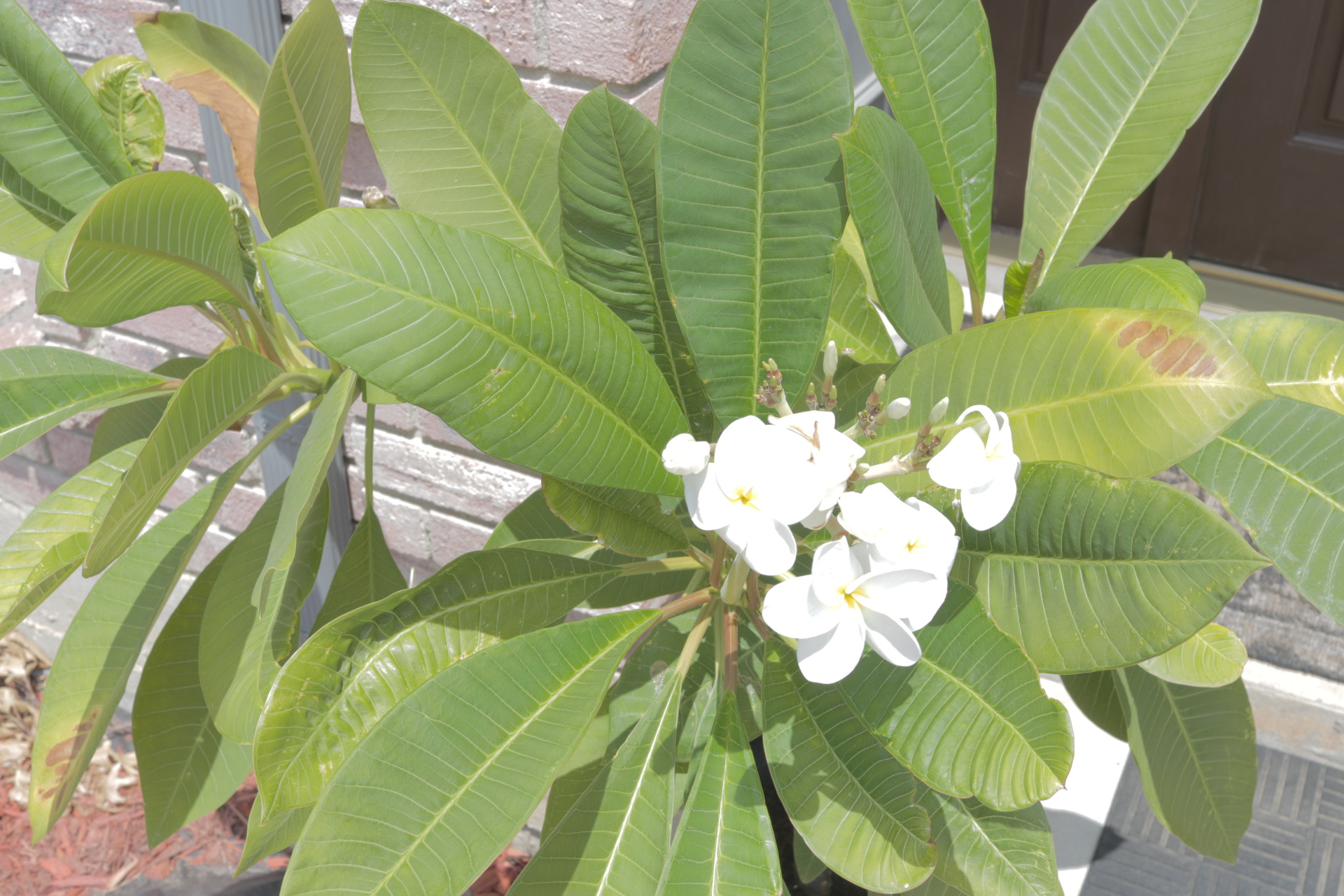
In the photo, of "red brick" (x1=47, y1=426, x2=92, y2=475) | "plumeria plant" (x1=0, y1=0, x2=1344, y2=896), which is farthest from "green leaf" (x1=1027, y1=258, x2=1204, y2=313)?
"red brick" (x1=47, y1=426, x2=92, y2=475)

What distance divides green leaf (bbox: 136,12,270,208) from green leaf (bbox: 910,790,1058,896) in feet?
2.74

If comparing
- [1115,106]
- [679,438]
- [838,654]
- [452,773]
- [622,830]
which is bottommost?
[622,830]

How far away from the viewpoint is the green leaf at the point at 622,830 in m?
0.69


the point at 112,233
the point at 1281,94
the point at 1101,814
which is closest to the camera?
the point at 112,233

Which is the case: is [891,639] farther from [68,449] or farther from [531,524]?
[68,449]

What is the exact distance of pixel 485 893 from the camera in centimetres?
165

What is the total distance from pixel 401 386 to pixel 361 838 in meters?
0.26

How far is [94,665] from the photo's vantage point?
2.94ft

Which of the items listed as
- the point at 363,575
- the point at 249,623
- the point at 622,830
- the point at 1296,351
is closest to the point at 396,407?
the point at 363,575

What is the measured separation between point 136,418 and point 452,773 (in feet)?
2.01

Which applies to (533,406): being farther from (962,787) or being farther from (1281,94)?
(1281,94)

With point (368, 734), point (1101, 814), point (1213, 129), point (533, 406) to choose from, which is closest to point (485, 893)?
point (1101, 814)

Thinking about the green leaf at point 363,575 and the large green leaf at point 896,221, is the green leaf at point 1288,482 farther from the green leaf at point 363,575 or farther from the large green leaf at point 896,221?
the green leaf at point 363,575

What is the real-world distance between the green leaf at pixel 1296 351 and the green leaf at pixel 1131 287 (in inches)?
4.4
